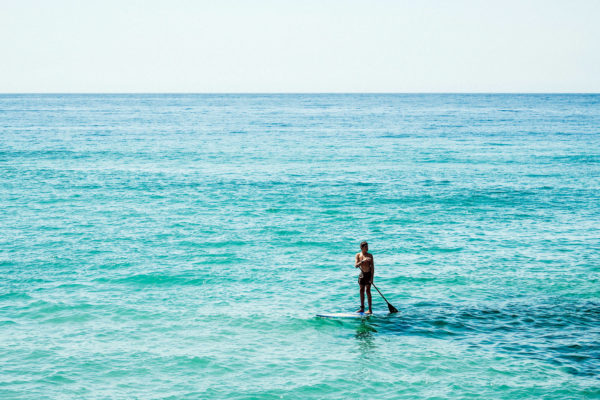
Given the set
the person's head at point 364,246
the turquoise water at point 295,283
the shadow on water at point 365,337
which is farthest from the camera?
the person's head at point 364,246

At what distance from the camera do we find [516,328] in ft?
61.7

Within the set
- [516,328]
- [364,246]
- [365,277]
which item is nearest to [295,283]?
[365,277]

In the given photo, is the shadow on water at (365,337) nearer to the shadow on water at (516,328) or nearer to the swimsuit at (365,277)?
the shadow on water at (516,328)

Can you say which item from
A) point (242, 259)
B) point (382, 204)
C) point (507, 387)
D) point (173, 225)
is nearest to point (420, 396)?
point (507, 387)

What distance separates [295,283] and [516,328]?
28.0ft

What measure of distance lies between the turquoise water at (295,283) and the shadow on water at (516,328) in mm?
82

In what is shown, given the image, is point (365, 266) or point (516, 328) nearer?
point (516, 328)

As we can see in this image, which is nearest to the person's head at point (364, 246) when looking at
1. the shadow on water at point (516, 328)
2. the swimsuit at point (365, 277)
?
the swimsuit at point (365, 277)

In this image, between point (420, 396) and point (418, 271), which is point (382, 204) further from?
point (420, 396)

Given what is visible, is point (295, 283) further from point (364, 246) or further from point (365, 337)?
point (364, 246)

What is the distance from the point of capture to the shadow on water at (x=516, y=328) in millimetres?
16969

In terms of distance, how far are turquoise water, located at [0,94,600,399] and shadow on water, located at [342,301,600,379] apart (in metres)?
0.08

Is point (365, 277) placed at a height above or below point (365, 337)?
above

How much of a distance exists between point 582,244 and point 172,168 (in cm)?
3624
